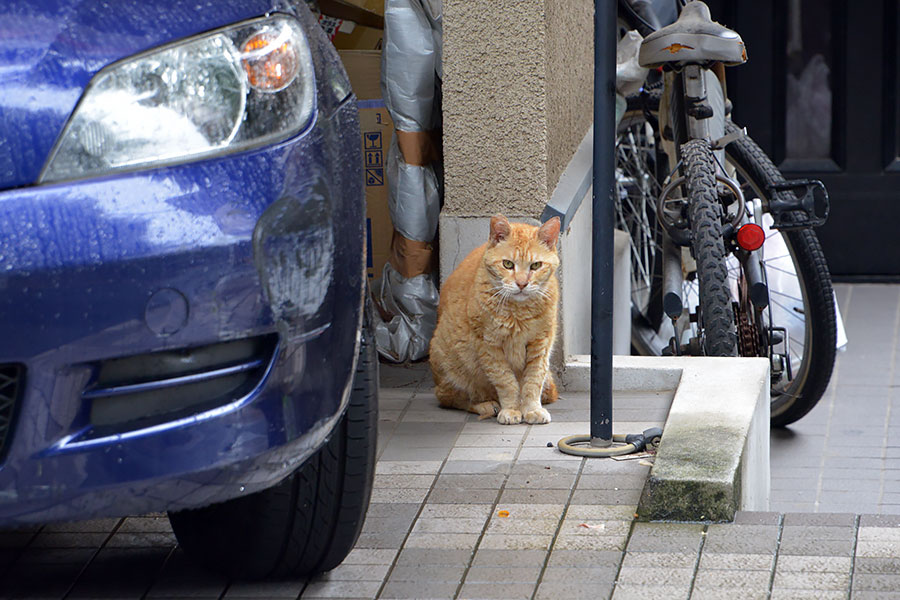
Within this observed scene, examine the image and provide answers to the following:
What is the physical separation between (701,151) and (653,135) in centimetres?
139

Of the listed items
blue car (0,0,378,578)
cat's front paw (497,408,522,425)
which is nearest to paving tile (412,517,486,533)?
blue car (0,0,378,578)

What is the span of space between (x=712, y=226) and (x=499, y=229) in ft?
2.43

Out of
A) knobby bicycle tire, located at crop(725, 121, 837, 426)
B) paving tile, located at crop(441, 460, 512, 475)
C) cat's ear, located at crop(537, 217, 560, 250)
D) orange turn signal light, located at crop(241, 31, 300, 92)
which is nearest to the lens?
orange turn signal light, located at crop(241, 31, 300, 92)

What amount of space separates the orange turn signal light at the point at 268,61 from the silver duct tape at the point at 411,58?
264 cm

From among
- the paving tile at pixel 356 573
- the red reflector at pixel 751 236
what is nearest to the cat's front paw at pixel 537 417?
the red reflector at pixel 751 236

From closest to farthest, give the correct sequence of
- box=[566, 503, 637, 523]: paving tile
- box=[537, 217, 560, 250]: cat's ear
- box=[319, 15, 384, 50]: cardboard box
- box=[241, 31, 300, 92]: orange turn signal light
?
box=[241, 31, 300, 92]: orange turn signal light → box=[566, 503, 637, 523]: paving tile → box=[537, 217, 560, 250]: cat's ear → box=[319, 15, 384, 50]: cardboard box

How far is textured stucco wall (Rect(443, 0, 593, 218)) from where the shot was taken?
4.62 metres

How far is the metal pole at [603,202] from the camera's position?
3605 millimetres

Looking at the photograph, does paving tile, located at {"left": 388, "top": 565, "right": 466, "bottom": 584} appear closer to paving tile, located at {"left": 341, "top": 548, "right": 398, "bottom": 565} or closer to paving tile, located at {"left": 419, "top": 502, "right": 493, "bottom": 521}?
paving tile, located at {"left": 341, "top": 548, "right": 398, "bottom": 565}

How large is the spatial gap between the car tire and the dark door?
20.2 ft

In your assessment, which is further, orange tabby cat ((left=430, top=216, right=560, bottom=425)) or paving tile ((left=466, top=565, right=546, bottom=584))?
orange tabby cat ((left=430, top=216, right=560, bottom=425))

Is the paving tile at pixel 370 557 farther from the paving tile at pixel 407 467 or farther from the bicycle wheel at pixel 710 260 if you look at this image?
the bicycle wheel at pixel 710 260

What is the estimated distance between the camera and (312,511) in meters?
2.76

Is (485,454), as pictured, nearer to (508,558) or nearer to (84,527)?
(508,558)
